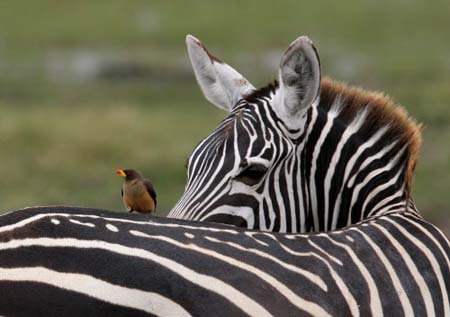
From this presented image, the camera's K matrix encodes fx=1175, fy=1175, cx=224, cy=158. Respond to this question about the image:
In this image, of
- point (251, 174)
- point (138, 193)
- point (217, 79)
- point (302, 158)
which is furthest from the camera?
point (217, 79)

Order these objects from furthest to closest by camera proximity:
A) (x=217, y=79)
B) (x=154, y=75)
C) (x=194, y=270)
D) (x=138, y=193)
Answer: (x=154, y=75) < (x=217, y=79) < (x=138, y=193) < (x=194, y=270)

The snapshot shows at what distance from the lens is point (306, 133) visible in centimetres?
518

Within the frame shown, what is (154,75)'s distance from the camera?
28.1 m

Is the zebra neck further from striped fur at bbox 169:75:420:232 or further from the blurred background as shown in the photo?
the blurred background

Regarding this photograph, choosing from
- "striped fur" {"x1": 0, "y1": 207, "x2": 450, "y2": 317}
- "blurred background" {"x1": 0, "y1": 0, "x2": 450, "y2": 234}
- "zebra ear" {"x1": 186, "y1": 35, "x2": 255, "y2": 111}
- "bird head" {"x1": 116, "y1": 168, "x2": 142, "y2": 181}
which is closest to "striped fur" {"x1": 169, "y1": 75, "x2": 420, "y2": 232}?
"zebra ear" {"x1": 186, "y1": 35, "x2": 255, "y2": 111}

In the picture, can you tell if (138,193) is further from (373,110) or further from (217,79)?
(373,110)

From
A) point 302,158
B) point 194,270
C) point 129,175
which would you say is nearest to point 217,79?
point 129,175

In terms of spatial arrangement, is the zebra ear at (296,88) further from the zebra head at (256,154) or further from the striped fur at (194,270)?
the striped fur at (194,270)

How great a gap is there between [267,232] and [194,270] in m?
0.47

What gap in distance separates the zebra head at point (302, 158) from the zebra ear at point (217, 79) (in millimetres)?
259

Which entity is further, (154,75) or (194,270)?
(154,75)

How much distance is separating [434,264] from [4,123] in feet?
54.1

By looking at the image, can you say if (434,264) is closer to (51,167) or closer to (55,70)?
(51,167)

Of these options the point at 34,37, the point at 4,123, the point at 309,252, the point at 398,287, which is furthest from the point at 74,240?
the point at 34,37
